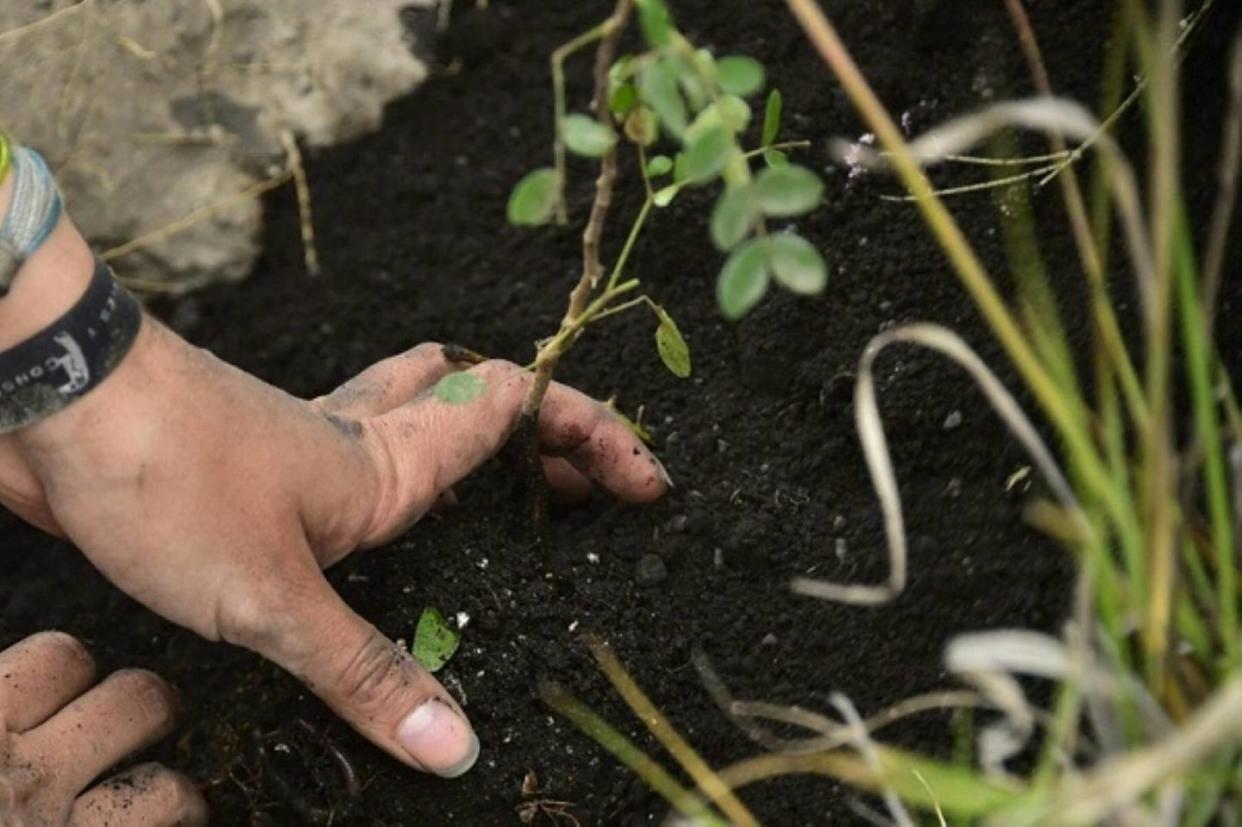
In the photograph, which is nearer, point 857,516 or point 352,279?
point 857,516

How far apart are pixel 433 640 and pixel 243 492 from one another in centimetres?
34

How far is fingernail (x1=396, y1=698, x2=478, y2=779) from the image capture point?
145 centimetres

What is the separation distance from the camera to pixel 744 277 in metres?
1.00

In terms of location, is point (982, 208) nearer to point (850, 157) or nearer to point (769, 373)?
point (850, 157)

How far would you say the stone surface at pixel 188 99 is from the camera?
210 cm

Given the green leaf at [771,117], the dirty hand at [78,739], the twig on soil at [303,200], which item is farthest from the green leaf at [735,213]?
the twig on soil at [303,200]

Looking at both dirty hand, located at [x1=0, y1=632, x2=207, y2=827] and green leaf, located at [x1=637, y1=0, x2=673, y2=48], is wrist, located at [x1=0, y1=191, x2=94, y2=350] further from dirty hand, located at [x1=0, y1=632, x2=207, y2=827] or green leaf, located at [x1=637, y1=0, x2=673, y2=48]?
green leaf, located at [x1=637, y1=0, x2=673, y2=48]

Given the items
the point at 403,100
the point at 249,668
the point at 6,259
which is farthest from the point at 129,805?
the point at 403,100

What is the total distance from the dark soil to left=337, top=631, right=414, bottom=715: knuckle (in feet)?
0.46

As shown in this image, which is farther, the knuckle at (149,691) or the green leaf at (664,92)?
the knuckle at (149,691)

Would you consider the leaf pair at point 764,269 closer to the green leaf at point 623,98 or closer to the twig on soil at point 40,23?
the green leaf at point 623,98

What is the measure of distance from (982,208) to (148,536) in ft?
3.31

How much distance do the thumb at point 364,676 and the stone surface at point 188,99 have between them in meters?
0.84

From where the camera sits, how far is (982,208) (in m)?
1.72
